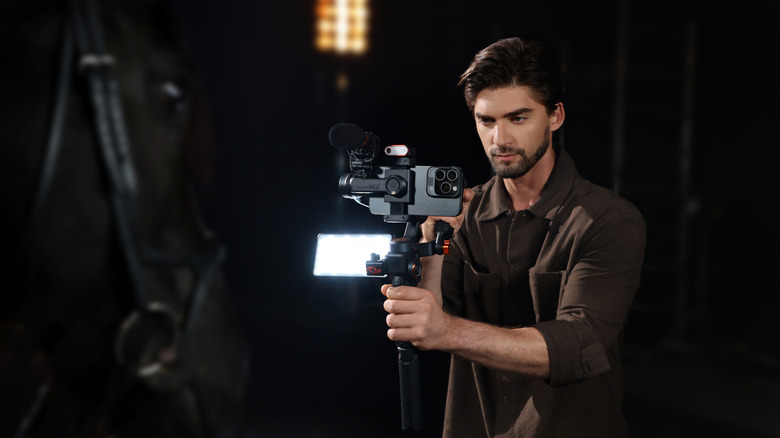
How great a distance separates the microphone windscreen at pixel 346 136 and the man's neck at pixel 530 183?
485mm

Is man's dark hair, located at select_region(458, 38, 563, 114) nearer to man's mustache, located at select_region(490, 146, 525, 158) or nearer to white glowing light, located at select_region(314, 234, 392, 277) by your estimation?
man's mustache, located at select_region(490, 146, 525, 158)

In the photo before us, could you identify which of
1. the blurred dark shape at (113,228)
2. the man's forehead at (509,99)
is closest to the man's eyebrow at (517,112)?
the man's forehead at (509,99)

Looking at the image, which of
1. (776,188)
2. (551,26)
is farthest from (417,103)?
(776,188)

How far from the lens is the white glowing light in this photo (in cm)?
118

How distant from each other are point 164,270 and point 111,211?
0.28 ft

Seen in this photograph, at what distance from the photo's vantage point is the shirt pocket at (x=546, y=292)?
1.30 meters

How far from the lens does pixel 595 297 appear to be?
1.20 metres

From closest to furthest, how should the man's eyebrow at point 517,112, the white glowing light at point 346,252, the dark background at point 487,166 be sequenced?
the white glowing light at point 346,252 < the man's eyebrow at point 517,112 < the dark background at point 487,166

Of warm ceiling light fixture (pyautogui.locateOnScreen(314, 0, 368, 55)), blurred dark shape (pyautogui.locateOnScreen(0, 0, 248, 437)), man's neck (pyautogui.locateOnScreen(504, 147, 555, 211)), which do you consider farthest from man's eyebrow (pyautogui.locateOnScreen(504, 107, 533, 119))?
warm ceiling light fixture (pyautogui.locateOnScreen(314, 0, 368, 55))

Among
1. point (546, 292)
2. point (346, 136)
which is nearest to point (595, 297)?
point (546, 292)

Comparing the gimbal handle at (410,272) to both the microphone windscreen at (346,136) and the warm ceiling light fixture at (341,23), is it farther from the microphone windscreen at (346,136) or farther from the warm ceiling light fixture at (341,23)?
the warm ceiling light fixture at (341,23)

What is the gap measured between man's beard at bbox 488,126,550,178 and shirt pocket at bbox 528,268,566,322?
23 cm

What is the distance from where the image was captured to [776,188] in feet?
6.98

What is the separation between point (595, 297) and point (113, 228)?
0.96 metres
